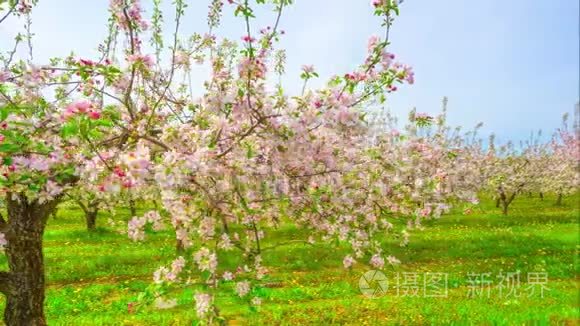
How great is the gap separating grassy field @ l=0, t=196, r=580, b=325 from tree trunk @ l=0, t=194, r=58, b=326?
2839mm

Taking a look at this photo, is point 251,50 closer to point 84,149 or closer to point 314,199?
point 84,149

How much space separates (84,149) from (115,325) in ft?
22.6

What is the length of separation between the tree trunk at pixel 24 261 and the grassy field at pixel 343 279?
112 inches

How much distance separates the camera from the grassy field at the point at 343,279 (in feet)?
36.1

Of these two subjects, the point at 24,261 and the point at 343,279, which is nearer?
the point at 24,261

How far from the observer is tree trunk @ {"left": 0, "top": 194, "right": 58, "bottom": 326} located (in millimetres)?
7977

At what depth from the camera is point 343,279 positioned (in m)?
16.3

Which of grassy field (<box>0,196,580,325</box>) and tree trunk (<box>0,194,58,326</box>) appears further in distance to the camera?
grassy field (<box>0,196,580,325</box>)

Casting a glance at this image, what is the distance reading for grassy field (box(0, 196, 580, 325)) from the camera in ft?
36.1

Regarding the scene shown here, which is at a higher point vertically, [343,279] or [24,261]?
[24,261]

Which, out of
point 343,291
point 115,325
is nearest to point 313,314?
point 343,291

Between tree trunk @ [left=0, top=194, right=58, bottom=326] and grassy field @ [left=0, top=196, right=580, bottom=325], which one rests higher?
tree trunk @ [left=0, top=194, right=58, bottom=326]

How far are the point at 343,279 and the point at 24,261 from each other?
403 inches

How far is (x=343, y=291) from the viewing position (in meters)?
14.4
